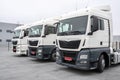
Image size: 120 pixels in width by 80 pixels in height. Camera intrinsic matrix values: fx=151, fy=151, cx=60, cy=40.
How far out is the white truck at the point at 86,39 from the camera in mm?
6363

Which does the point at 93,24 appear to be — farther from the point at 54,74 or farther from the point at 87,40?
the point at 54,74

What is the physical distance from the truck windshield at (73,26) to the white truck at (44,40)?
235 cm

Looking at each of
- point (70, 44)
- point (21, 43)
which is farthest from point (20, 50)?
point (70, 44)

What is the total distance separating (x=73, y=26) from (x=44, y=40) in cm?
337

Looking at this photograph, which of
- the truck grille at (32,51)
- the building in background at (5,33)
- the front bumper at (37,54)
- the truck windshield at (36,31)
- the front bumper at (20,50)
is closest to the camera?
the front bumper at (37,54)

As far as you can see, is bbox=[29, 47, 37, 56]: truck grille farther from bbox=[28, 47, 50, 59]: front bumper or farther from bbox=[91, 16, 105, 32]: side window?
bbox=[91, 16, 105, 32]: side window

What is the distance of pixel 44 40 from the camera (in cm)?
970

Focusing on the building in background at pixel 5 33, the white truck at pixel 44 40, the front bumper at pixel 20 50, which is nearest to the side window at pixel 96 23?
the white truck at pixel 44 40

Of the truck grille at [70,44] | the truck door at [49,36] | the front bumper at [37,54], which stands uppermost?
the truck door at [49,36]

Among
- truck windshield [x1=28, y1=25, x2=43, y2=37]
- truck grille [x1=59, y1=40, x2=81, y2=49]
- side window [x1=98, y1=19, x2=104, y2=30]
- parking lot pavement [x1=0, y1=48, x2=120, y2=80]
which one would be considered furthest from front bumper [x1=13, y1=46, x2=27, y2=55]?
side window [x1=98, y1=19, x2=104, y2=30]

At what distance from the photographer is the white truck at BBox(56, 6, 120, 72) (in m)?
6.36

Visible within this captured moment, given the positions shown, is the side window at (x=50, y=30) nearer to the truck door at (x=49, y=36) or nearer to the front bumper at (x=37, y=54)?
the truck door at (x=49, y=36)

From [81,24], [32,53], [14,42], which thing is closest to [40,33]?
[32,53]

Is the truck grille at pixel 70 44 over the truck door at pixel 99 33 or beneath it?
beneath
